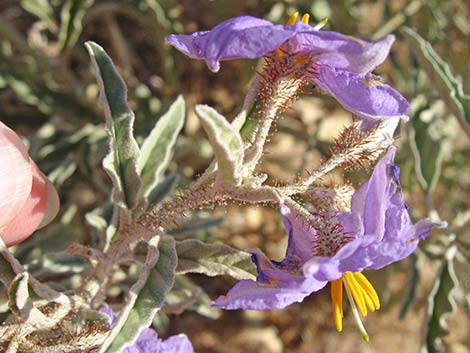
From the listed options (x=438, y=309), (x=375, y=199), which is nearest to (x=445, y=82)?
(x=438, y=309)

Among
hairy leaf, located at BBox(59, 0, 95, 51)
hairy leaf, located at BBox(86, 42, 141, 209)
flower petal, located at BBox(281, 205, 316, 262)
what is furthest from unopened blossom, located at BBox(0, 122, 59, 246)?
hairy leaf, located at BBox(59, 0, 95, 51)

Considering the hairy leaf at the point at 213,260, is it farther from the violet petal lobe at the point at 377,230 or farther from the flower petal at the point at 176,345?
the violet petal lobe at the point at 377,230

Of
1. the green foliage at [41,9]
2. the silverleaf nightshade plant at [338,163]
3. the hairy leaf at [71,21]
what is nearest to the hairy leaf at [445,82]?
the silverleaf nightshade plant at [338,163]

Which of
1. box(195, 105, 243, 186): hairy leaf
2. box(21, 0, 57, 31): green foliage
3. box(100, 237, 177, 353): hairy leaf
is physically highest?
box(195, 105, 243, 186): hairy leaf

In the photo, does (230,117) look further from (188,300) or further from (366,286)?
(366,286)

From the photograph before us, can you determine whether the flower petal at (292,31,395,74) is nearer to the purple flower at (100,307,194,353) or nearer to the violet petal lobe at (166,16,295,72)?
the violet petal lobe at (166,16,295,72)

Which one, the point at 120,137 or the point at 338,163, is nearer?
the point at 338,163
